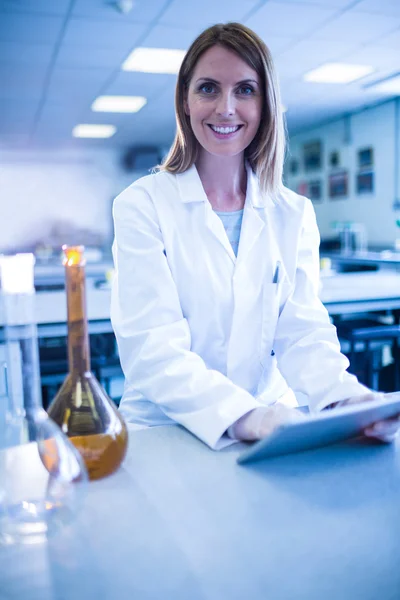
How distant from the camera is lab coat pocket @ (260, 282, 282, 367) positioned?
1.30 meters

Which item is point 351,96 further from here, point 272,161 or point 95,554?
point 95,554

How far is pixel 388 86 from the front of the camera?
5625 millimetres

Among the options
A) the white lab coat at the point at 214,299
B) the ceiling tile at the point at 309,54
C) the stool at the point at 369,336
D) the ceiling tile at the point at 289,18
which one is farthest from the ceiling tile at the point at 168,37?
the white lab coat at the point at 214,299

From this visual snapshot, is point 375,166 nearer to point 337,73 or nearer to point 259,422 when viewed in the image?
point 337,73

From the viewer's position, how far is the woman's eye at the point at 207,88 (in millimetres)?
1265

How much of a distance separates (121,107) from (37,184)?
3.71 meters

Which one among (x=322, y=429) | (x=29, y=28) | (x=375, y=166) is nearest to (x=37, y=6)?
(x=29, y=28)

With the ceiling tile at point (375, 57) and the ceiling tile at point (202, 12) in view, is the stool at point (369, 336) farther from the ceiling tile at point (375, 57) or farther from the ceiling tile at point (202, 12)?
the ceiling tile at point (375, 57)

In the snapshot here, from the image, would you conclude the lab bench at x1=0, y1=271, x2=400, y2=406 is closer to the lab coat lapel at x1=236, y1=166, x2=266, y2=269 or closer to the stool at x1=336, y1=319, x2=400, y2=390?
the stool at x1=336, y1=319, x2=400, y2=390

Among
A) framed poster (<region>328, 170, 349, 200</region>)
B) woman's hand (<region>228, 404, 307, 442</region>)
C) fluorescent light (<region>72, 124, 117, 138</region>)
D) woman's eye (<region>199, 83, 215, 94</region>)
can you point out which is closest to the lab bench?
woman's eye (<region>199, 83, 215, 94</region>)

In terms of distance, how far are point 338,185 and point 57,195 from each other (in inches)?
194

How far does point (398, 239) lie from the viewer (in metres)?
6.28

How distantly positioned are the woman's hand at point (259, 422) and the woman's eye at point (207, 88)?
29.3 inches

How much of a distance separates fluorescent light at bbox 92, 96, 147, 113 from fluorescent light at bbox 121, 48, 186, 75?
1093 mm
